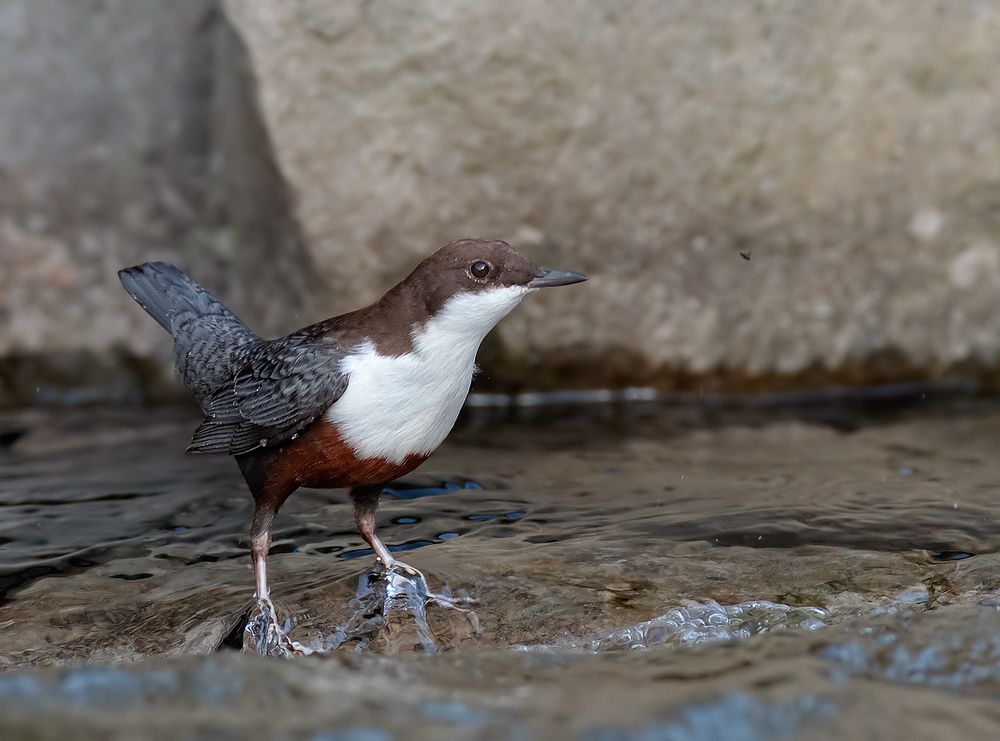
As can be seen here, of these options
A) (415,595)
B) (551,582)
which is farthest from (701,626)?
(415,595)

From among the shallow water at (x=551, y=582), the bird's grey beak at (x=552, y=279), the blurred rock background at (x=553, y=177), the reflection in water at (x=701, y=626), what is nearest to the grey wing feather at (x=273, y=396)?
the shallow water at (x=551, y=582)

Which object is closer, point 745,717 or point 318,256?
point 745,717

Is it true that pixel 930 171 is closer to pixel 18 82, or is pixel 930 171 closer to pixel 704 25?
pixel 704 25

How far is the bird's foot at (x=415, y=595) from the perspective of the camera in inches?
122

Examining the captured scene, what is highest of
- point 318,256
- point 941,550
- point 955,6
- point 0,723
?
point 955,6

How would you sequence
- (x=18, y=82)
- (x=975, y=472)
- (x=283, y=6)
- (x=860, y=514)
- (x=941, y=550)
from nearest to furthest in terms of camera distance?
(x=941, y=550)
(x=860, y=514)
(x=975, y=472)
(x=283, y=6)
(x=18, y=82)

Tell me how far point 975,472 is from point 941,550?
0.93m

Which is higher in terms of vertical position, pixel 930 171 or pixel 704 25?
pixel 704 25

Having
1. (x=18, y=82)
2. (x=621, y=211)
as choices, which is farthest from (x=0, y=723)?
(x=18, y=82)

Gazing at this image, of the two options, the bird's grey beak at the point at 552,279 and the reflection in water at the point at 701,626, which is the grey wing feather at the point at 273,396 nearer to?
the bird's grey beak at the point at 552,279

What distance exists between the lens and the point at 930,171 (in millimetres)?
5223

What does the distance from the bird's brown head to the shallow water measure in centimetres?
68

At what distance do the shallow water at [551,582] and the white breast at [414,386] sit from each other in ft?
1.27

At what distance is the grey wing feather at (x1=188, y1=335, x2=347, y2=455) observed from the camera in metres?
3.15
